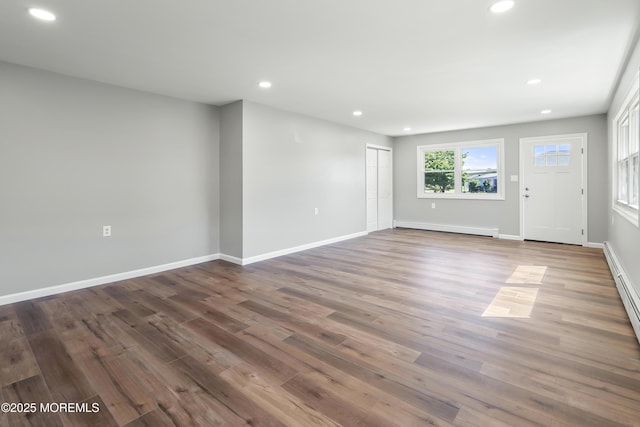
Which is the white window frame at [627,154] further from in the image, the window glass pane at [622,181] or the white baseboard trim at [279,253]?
the white baseboard trim at [279,253]

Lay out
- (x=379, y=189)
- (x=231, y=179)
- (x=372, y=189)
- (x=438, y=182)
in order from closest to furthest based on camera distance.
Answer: (x=231, y=179) → (x=372, y=189) → (x=438, y=182) → (x=379, y=189)

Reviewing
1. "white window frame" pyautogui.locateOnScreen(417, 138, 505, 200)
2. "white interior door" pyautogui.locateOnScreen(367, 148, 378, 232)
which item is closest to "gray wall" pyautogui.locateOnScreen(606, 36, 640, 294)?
"white window frame" pyautogui.locateOnScreen(417, 138, 505, 200)

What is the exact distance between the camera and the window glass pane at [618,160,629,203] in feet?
12.7

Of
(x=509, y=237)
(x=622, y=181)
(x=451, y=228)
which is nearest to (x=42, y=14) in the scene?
(x=622, y=181)

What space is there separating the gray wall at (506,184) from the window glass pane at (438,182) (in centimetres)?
26

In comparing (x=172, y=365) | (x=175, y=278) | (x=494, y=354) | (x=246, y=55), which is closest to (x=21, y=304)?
(x=175, y=278)

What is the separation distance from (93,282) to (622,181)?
251 inches

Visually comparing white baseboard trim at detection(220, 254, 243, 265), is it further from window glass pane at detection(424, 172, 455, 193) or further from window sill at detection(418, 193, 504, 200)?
window glass pane at detection(424, 172, 455, 193)

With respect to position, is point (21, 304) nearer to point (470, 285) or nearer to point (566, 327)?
point (470, 285)

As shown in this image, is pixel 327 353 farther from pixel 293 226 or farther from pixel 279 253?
pixel 293 226

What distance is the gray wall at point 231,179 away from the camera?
185 inches

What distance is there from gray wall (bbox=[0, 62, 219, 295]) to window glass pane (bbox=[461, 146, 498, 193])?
5.31 metres

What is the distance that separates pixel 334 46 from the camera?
2.89 m

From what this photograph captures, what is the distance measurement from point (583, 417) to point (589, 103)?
5021 millimetres
